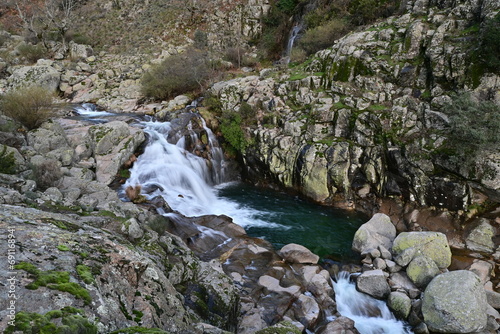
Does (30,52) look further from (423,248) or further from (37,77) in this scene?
(423,248)

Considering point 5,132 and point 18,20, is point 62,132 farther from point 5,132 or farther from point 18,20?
point 18,20

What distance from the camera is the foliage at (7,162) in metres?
9.24

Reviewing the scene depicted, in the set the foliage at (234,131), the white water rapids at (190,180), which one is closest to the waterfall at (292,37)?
the foliage at (234,131)

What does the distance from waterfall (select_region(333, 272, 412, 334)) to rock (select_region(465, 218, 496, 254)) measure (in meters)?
5.05

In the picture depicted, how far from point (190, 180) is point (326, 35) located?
584 inches

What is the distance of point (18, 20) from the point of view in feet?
124

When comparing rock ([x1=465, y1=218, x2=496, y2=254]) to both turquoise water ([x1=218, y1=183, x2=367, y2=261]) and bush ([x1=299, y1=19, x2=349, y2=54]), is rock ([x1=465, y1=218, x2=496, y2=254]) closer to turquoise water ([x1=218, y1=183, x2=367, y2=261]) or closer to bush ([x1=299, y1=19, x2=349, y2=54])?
turquoise water ([x1=218, y1=183, x2=367, y2=261])

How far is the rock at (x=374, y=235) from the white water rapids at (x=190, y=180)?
178 cm

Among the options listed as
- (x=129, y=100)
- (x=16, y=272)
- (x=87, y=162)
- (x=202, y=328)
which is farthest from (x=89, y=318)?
(x=129, y=100)

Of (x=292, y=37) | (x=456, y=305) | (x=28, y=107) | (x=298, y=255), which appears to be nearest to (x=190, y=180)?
(x=298, y=255)

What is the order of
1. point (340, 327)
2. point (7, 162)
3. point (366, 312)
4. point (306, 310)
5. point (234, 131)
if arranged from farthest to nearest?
1. point (234, 131)
2. point (7, 162)
3. point (366, 312)
4. point (306, 310)
5. point (340, 327)

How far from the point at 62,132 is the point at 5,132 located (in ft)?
8.60

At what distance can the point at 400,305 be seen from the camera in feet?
27.2

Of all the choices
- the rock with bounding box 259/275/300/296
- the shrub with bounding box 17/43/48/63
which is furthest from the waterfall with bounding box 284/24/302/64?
the shrub with bounding box 17/43/48/63
